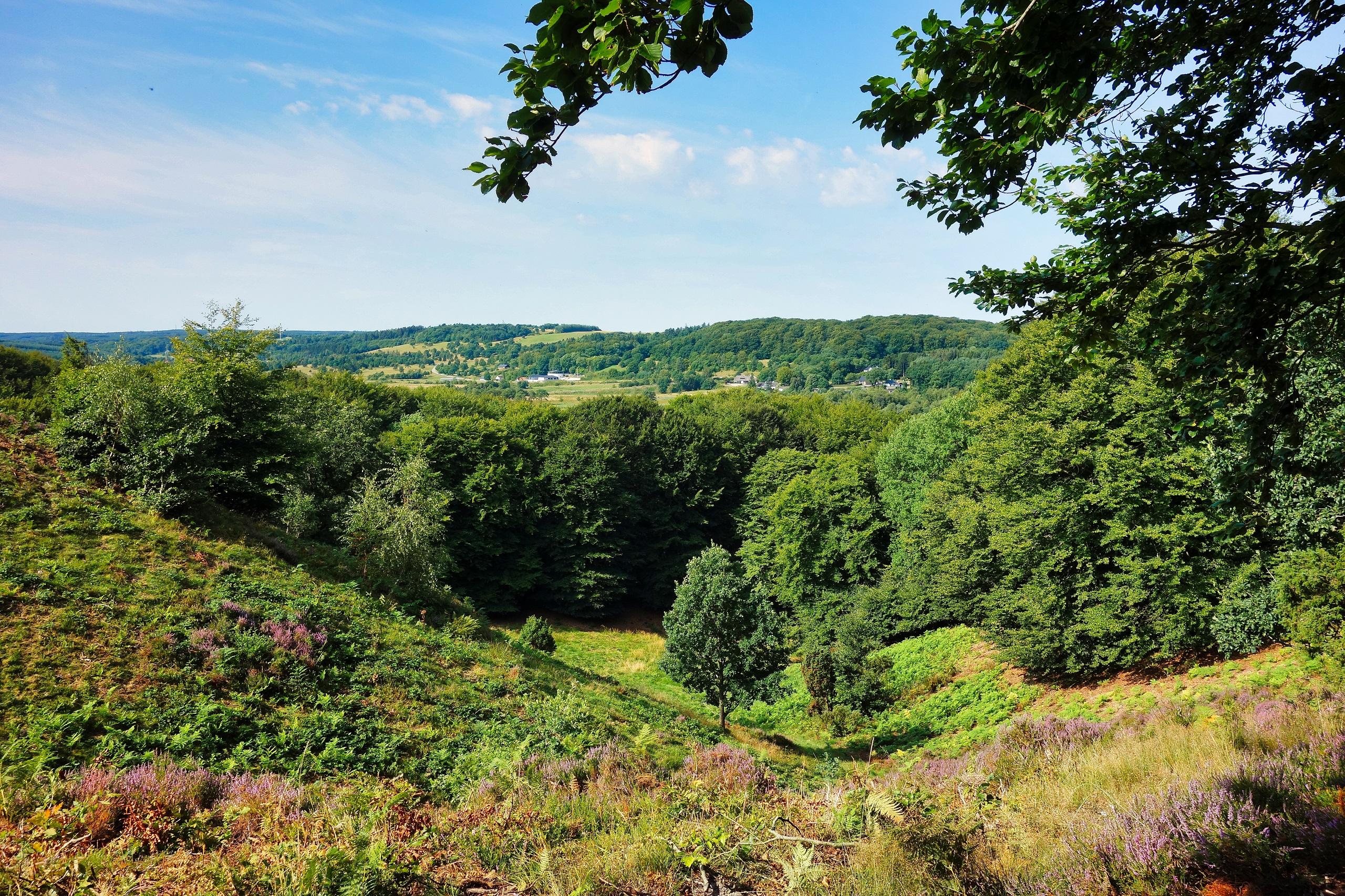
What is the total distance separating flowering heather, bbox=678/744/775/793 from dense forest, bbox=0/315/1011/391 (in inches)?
3003

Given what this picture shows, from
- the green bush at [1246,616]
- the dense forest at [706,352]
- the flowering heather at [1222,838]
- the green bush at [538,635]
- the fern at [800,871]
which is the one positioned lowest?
the green bush at [538,635]

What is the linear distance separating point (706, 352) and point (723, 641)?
423 ft

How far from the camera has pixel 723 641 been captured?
57.2ft

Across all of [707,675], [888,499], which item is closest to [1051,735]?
[707,675]

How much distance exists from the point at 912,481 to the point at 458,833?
3045 cm

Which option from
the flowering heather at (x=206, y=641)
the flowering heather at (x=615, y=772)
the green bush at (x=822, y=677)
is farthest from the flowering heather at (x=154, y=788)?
the green bush at (x=822, y=677)

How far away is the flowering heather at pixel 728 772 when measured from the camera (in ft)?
19.5

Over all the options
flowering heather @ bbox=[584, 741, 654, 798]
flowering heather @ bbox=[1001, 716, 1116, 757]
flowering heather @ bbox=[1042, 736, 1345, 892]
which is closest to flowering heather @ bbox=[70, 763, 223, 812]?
flowering heather @ bbox=[584, 741, 654, 798]

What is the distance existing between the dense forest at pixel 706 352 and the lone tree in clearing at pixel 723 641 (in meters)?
66.7

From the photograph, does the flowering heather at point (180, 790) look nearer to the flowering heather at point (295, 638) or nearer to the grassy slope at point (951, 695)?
the flowering heather at point (295, 638)

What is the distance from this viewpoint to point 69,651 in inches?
318

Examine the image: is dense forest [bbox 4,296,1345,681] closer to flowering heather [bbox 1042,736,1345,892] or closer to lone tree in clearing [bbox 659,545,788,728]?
lone tree in clearing [bbox 659,545,788,728]

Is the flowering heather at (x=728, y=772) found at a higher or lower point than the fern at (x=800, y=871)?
lower

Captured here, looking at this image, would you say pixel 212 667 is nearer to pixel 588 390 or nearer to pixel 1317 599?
pixel 1317 599
